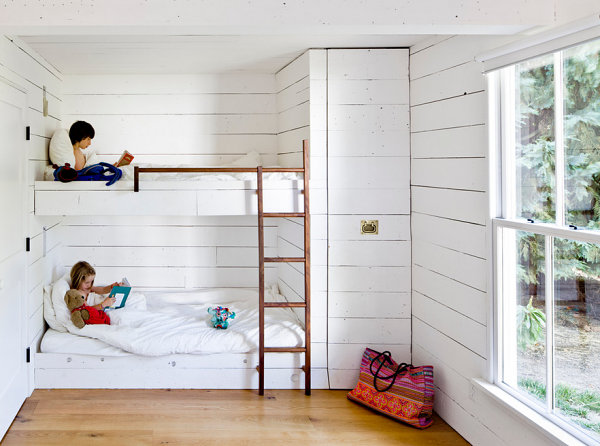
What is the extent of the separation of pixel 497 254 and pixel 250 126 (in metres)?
2.39

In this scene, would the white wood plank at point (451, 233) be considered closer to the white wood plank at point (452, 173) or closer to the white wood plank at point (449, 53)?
the white wood plank at point (452, 173)

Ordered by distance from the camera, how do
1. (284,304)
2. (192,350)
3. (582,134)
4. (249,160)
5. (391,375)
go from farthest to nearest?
(249,160), (192,350), (284,304), (391,375), (582,134)

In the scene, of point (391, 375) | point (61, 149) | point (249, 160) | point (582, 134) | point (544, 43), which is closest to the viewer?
point (582, 134)

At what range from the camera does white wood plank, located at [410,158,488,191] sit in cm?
296

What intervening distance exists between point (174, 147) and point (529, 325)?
295 centimetres

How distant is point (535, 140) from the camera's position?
2.62m

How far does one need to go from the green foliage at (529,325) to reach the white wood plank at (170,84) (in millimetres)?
2640

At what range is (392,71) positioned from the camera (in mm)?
3758

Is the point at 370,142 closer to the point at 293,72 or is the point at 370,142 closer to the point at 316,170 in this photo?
the point at 316,170

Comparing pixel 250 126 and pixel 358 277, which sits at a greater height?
pixel 250 126

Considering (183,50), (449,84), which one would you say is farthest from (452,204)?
(183,50)

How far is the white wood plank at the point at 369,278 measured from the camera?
382cm

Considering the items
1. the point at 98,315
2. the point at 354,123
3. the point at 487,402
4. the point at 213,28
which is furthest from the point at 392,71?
the point at 98,315

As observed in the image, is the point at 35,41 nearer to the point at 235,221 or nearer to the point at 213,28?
the point at 213,28
